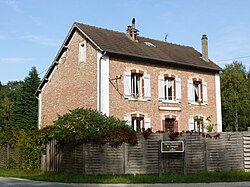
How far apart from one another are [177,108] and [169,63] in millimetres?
3232

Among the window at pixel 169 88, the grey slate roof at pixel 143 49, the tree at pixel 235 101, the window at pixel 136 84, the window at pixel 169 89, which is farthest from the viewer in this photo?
the tree at pixel 235 101

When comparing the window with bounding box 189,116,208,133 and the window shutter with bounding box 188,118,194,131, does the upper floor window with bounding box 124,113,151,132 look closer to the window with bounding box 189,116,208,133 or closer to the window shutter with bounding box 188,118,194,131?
the window shutter with bounding box 188,118,194,131

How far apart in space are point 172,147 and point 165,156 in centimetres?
78

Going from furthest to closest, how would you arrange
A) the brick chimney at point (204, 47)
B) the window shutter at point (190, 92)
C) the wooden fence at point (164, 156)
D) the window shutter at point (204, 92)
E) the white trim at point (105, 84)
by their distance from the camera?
the brick chimney at point (204, 47)
the window shutter at point (204, 92)
the window shutter at point (190, 92)
the white trim at point (105, 84)
the wooden fence at point (164, 156)

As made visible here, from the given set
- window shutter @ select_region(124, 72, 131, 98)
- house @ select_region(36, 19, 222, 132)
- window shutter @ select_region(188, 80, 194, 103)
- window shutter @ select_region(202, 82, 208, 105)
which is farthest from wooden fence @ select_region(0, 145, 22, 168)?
window shutter @ select_region(202, 82, 208, 105)

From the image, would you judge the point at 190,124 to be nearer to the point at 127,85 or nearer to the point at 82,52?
the point at 127,85

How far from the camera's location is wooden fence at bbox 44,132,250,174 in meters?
18.3

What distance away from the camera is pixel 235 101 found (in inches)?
1864

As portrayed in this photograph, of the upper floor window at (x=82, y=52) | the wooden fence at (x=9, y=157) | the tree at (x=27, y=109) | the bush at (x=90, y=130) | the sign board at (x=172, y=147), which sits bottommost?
the wooden fence at (x=9, y=157)

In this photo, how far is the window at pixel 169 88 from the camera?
27.5 metres

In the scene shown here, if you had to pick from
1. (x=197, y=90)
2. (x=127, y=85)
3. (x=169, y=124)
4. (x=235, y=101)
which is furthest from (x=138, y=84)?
(x=235, y=101)

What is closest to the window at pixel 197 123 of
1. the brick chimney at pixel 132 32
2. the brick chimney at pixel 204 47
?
the brick chimney at pixel 204 47

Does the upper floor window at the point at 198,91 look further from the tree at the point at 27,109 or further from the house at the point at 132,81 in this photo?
the tree at the point at 27,109

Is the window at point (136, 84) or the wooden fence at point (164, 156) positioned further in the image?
the window at point (136, 84)
